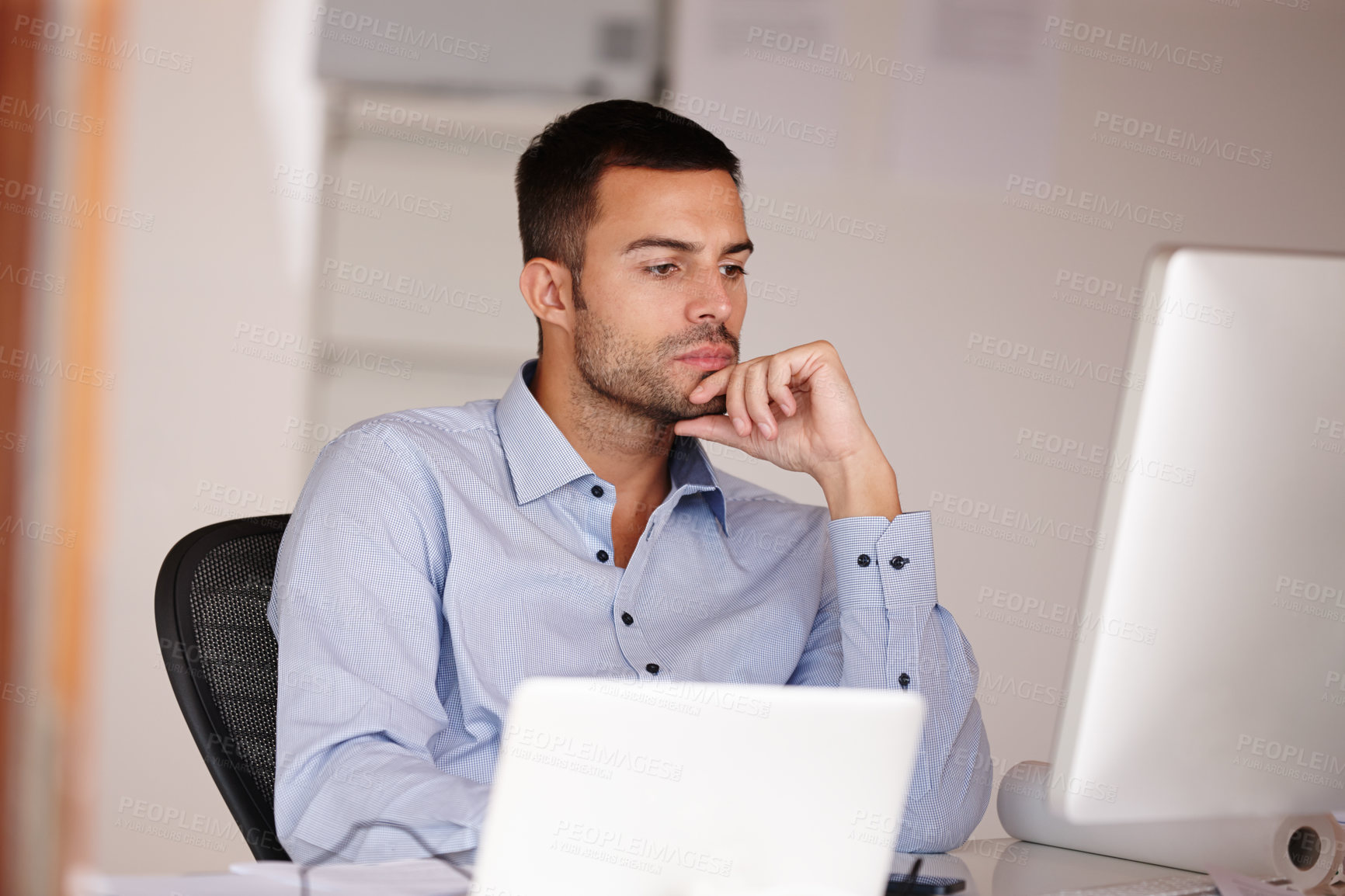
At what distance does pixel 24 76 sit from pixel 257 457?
3.09 ft

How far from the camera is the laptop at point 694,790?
2.39ft

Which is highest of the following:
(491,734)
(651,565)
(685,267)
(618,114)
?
(618,114)

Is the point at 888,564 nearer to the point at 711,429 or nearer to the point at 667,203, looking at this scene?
the point at 711,429

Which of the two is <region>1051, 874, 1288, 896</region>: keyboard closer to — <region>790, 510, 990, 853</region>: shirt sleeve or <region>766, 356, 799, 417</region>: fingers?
<region>790, 510, 990, 853</region>: shirt sleeve

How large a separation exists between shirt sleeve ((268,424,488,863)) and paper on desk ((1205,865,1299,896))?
660mm

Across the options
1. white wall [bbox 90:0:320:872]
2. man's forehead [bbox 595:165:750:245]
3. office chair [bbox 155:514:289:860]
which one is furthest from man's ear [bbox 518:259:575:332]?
white wall [bbox 90:0:320:872]

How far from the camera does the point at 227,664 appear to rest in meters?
1.35

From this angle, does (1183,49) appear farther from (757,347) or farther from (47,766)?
(47,766)

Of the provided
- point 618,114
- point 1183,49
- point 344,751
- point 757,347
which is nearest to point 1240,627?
point 344,751

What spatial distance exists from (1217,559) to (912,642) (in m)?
0.58

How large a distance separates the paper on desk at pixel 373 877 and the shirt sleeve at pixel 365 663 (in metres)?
0.10

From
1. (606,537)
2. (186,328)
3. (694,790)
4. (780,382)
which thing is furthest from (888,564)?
(186,328)

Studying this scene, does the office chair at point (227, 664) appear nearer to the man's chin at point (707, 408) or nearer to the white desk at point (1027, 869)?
the man's chin at point (707, 408)

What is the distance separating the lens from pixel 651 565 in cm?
162
